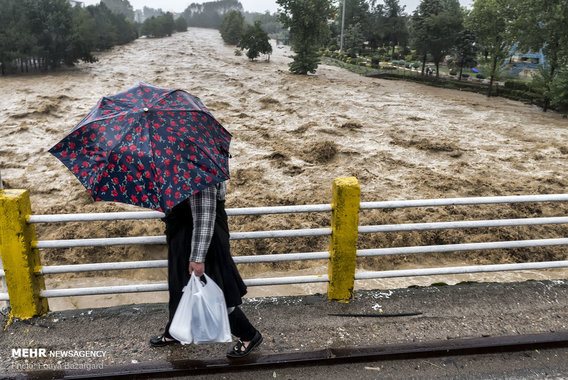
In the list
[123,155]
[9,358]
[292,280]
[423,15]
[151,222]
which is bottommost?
→ [151,222]

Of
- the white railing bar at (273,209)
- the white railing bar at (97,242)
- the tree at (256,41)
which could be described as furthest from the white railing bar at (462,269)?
the tree at (256,41)

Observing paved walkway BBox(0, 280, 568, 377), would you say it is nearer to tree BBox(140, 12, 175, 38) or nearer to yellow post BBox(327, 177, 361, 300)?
yellow post BBox(327, 177, 361, 300)

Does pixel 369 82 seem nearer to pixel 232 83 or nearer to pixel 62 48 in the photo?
pixel 232 83

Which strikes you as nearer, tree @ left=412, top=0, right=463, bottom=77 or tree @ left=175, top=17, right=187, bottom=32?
tree @ left=412, top=0, right=463, bottom=77

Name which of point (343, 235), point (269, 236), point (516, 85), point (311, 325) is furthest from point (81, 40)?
point (311, 325)

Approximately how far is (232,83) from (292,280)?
2295 cm

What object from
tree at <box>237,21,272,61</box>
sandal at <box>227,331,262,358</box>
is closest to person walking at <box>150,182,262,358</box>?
sandal at <box>227,331,262,358</box>

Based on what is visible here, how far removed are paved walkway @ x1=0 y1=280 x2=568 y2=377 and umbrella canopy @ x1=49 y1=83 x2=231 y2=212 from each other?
4.48ft

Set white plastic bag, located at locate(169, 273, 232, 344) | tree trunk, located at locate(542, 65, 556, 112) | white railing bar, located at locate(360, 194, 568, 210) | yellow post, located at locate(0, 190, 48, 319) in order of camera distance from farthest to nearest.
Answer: tree trunk, located at locate(542, 65, 556, 112), white railing bar, located at locate(360, 194, 568, 210), yellow post, located at locate(0, 190, 48, 319), white plastic bag, located at locate(169, 273, 232, 344)

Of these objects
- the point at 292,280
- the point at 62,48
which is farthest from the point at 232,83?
the point at 292,280

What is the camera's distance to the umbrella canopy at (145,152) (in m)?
2.38

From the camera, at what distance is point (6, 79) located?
26094 millimetres

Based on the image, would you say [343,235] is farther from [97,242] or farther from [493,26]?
[493,26]

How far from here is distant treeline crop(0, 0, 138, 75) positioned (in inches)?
1056
